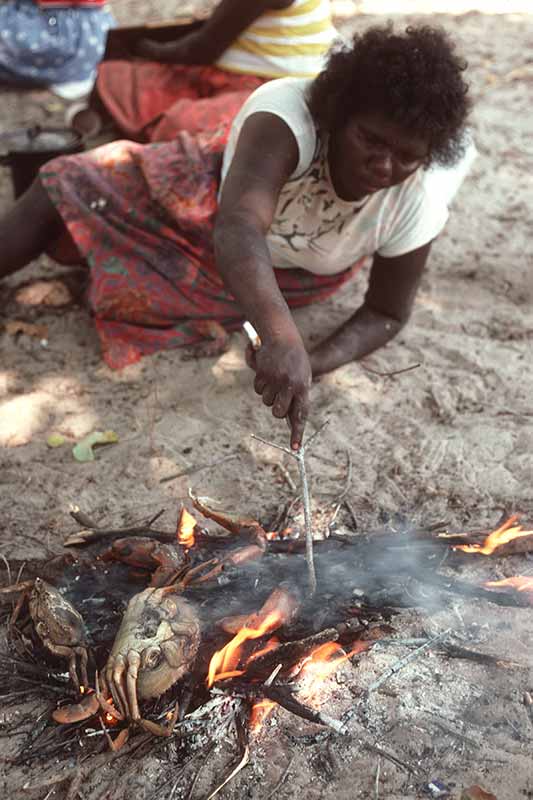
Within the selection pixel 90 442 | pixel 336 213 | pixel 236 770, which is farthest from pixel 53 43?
pixel 236 770

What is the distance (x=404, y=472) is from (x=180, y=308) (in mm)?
1212

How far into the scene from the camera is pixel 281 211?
308 cm

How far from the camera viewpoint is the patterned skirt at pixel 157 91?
4.16 m

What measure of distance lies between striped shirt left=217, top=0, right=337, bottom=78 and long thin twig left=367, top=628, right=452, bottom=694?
8.78 ft

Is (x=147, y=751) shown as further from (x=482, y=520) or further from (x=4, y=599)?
(x=482, y=520)

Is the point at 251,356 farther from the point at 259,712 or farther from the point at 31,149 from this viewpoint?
the point at 31,149

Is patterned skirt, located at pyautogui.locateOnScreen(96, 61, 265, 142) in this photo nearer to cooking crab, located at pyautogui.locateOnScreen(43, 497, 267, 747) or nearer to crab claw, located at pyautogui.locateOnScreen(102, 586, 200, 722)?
cooking crab, located at pyautogui.locateOnScreen(43, 497, 267, 747)

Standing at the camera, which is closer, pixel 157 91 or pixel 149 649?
pixel 149 649

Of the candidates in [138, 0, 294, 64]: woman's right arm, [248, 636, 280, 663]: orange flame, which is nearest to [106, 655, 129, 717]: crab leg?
[248, 636, 280, 663]: orange flame

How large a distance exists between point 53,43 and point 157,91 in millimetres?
1367

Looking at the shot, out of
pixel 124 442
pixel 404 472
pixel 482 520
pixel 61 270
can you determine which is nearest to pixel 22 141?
pixel 61 270

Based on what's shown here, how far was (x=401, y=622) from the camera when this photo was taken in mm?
2311

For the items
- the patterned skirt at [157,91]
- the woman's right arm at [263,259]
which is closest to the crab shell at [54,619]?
the woman's right arm at [263,259]

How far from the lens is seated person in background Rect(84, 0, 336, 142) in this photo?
12.8 ft
